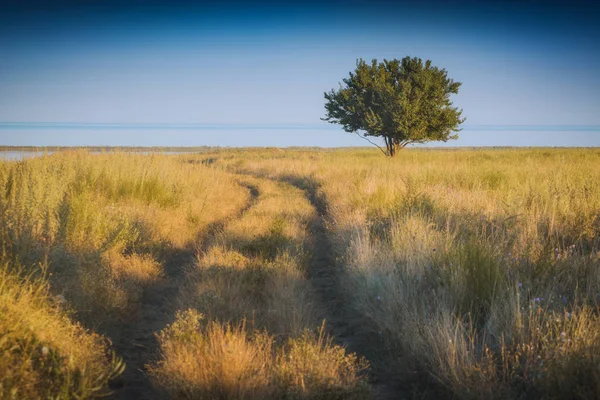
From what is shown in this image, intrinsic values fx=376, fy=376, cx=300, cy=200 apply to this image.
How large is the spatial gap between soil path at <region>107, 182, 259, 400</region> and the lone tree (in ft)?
67.5

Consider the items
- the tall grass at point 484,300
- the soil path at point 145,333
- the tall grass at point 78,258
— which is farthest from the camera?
the soil path at point 145,333

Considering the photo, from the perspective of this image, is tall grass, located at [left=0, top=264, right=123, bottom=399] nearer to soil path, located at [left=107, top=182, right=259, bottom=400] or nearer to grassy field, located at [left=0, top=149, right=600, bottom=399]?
grassy field, located at [left=0, top=149, right=600, bottom=399]

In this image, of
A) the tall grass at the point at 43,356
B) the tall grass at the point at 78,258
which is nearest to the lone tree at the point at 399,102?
the tall grass at the point at 78,258

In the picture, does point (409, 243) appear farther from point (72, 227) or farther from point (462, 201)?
point (72, 227)

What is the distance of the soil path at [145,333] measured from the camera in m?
3.12

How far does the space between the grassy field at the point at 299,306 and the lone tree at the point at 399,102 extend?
17440mm

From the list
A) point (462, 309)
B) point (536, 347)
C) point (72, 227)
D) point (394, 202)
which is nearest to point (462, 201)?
point (394, 202)

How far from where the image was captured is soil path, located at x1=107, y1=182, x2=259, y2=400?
3.12 metres

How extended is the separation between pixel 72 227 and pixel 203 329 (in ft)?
11.1

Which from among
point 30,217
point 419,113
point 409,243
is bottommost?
point 409,243

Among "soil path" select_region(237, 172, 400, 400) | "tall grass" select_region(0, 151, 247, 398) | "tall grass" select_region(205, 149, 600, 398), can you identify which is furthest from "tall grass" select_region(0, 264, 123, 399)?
"tall grass" select_region(205, 149, 600, 398)

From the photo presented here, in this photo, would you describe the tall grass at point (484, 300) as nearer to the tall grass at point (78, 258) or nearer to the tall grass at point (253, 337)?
the tall grass at point (253, 337)

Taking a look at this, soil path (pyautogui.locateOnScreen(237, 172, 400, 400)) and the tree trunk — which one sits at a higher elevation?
the tree trunk

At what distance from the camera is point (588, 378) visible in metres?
2.56
